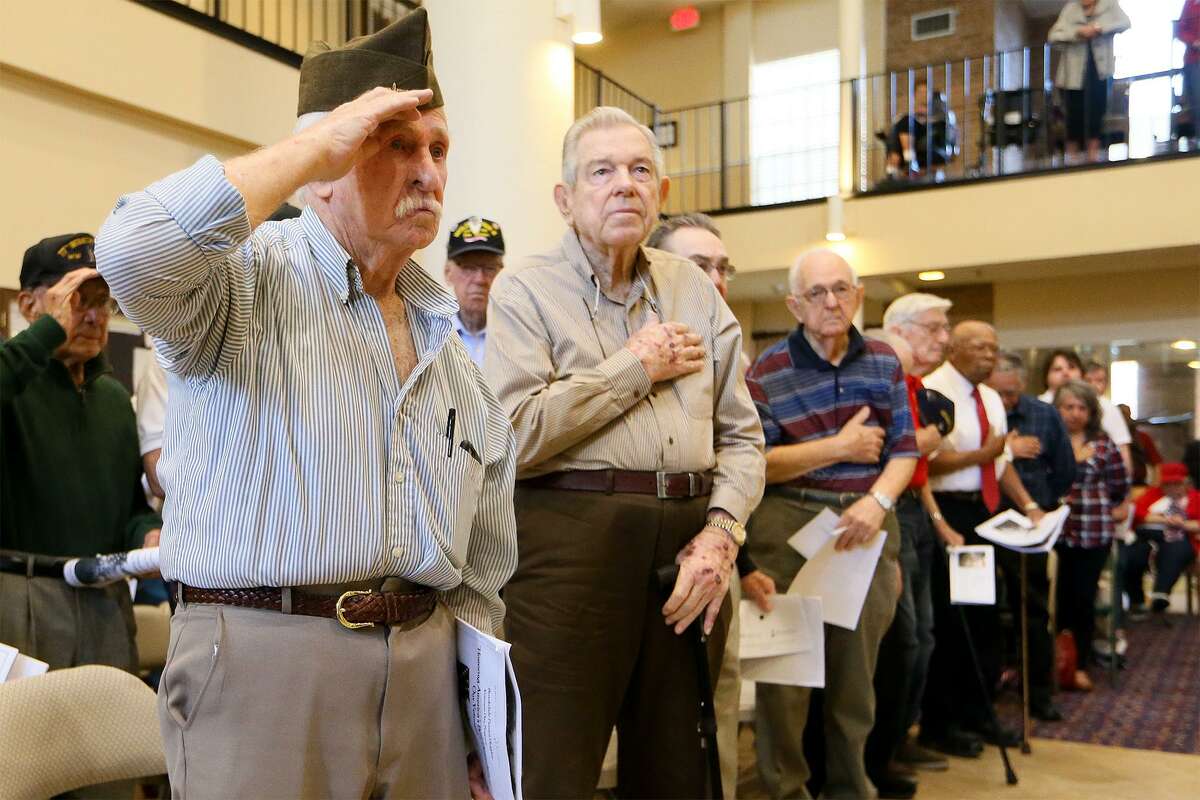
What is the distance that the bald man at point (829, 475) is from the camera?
10.0 ft

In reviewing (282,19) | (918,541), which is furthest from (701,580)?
(282,19)

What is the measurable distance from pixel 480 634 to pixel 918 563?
2.79 meters

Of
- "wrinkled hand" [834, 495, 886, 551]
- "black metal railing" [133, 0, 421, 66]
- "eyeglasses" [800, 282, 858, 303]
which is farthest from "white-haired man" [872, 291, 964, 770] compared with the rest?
"black metal railing" [133, 0, 421, 66]

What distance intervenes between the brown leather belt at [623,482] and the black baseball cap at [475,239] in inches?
63.4

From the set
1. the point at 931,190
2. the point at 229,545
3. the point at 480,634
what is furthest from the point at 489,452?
the point at 931,190

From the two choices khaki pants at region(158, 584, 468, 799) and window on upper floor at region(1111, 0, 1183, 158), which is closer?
khaki pants at region(158, 584, 468, 799)

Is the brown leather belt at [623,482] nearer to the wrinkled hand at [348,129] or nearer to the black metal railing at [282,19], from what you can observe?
the wrinkled hand at [348,129]

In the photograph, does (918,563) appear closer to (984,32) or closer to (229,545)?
(229,545)

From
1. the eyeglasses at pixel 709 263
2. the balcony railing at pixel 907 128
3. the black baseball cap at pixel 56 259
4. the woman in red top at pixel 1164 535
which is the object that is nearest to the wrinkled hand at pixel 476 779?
the black baseball cap at pixel 56 259

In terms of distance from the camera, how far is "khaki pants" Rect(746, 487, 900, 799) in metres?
3.06

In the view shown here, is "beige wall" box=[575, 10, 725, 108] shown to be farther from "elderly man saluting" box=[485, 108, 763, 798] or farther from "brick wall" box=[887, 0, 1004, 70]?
"elderly man saluting" box=[485, 108, 763, 798]

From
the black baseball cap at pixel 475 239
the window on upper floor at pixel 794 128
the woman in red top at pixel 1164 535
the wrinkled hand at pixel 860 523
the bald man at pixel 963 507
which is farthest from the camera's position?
the window on upper floor at pixel 794 128

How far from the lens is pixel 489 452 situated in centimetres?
139

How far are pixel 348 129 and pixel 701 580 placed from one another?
1201mm
